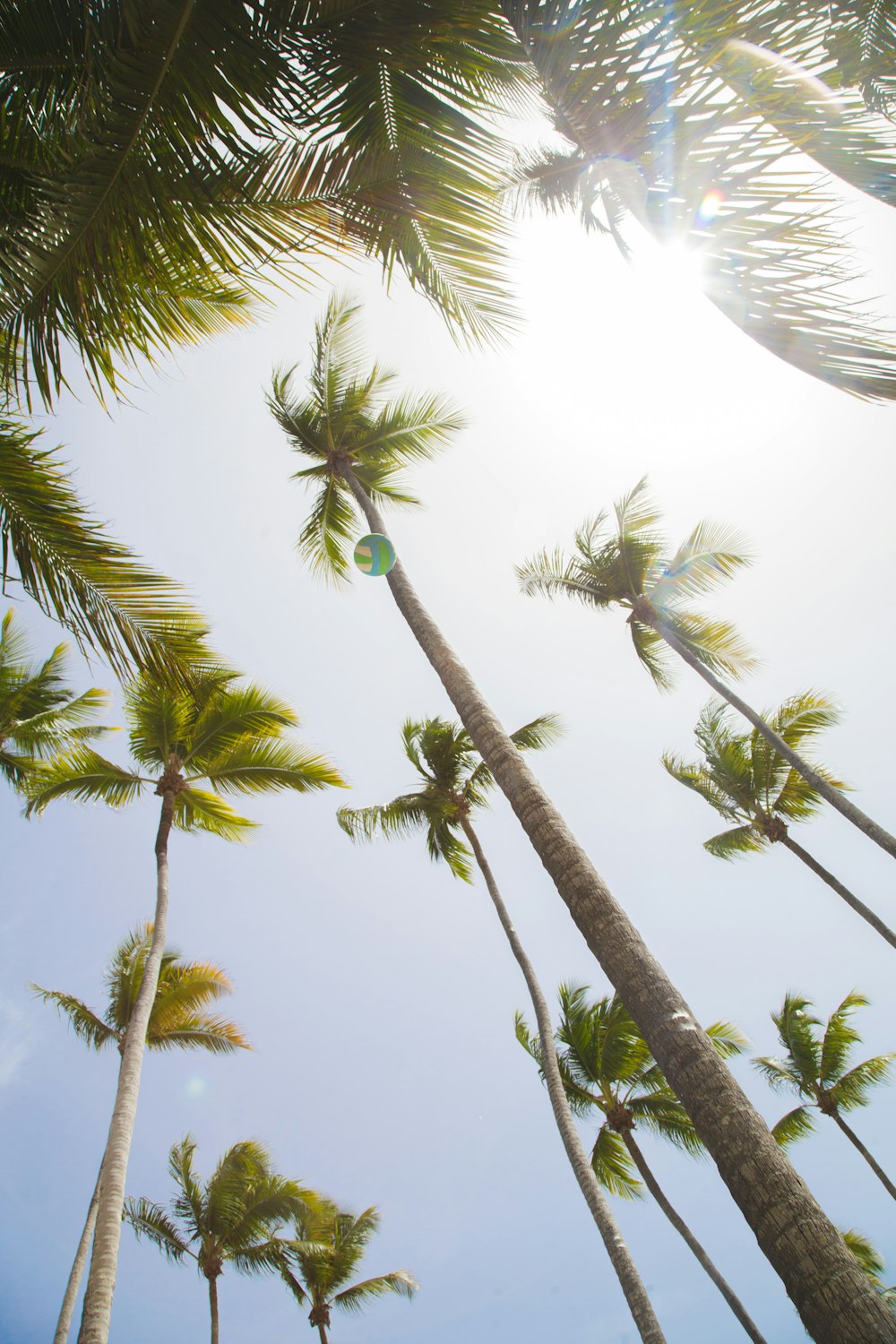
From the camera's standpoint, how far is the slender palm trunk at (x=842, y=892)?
13052 mm

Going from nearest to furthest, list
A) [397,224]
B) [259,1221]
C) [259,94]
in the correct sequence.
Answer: [259,94]
[397,224]
[259,1221]

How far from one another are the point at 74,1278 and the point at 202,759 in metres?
10.1

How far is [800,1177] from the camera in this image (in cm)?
227

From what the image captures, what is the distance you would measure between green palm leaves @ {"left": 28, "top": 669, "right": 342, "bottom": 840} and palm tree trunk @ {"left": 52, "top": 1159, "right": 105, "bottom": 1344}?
6.12 m

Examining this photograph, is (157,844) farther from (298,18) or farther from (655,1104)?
(655,1104)

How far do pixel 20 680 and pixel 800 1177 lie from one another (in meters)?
14.0

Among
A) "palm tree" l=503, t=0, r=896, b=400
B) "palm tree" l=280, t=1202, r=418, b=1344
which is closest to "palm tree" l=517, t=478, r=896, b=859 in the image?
"palm tree" l=503, t=0, r=896, b=400

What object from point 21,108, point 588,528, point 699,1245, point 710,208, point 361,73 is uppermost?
point 588,528

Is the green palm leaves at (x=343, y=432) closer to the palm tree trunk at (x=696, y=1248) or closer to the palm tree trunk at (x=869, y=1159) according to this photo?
the palm tree trunk at (x=696, y=1248)

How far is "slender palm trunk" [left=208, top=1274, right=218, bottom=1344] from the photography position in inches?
656

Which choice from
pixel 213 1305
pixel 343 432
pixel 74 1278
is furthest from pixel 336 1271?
pixel 343 432

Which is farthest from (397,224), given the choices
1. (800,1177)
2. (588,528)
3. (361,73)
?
(588,528)

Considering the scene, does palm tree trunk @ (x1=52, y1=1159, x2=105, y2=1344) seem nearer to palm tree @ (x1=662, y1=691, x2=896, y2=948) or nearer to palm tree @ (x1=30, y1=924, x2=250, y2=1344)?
palm tree @ (x1=30, y1=924, x2=250, y2=1344)

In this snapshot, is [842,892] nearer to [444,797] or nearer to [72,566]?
[444,797]
